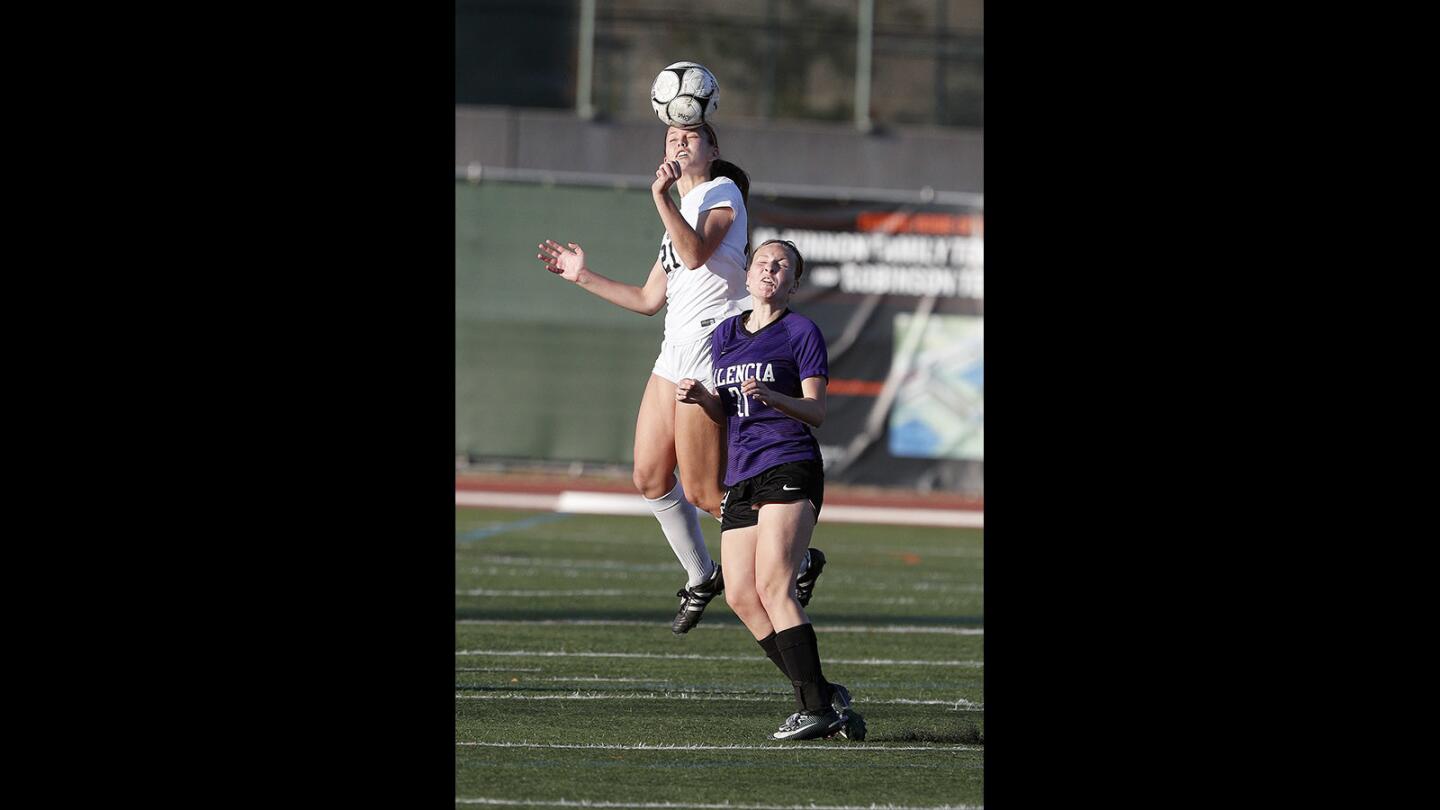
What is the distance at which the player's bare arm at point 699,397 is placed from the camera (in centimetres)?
594

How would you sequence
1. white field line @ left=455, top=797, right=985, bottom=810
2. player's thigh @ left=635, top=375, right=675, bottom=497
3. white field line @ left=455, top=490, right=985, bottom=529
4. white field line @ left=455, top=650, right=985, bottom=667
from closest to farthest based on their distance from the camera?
1. white field line @ left=455, top=797, right=985, bottom=810
2. player's thigh @ left=635, top=375, right=675, bottom=497
3. white field line @ left=455, top=650, right=985, bottom=667
4. white field line @ left=455, top=490, right=985, bottom=529

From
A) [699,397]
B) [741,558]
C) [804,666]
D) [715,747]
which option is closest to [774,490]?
[741,558]

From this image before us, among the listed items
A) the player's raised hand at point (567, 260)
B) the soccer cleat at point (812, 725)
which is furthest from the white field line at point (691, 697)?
the player's raised hand at point (567, 260)

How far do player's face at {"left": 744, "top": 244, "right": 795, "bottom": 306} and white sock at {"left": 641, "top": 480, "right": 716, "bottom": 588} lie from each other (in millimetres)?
1413

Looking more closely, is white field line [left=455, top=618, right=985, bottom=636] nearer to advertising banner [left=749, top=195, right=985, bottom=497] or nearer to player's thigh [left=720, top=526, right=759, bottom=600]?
player's thigh [left=720, top=526, right=759, bottom=600]

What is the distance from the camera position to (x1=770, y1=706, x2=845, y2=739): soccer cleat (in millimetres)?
6168

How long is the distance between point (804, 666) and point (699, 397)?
3.20 ft

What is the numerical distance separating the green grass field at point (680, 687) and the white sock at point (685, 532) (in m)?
0.51

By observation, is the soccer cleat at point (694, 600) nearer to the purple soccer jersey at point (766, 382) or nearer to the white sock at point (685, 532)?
the white sock at point (685, 532)

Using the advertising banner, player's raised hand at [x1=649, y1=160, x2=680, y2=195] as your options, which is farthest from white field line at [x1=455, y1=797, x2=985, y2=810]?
the advertising banner

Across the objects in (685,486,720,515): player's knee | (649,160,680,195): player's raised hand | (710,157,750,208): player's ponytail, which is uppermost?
(710,157,750,208): player's ponytail

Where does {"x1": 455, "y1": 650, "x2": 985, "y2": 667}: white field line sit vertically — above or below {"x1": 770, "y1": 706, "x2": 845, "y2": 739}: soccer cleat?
below
